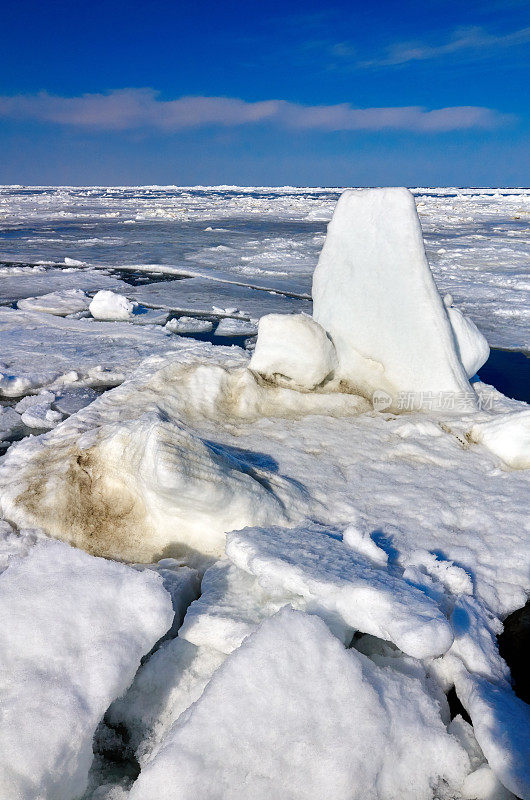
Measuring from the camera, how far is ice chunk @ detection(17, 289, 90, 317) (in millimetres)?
7590

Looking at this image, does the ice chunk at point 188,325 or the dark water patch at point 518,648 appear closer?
the dark water patch at point 518,648

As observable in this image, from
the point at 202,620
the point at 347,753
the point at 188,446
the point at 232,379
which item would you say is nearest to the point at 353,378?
the point at 232,379

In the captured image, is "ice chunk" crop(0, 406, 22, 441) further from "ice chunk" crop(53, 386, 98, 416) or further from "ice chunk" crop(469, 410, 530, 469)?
"ice chunk" crop(469, 410, 530, 469)

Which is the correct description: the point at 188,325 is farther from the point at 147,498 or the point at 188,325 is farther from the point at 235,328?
the point at 147,498

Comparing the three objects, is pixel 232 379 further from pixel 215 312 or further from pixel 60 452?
pixel 215 312

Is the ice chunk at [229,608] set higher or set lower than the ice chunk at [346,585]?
lower

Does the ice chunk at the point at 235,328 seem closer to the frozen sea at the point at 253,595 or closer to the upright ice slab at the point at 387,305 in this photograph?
the frozen sea at the point at 253,595

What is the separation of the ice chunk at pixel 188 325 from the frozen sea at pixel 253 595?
7.22 feet

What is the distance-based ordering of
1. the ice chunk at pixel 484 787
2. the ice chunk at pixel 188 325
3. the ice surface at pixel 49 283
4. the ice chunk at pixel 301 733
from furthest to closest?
the ice surface at pixel 49 283
the ice chunk at pixel 188 325
the ice chunk at pixel 484 787
the ice chunk at pixel 301 733

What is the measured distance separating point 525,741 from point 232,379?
2761 mm

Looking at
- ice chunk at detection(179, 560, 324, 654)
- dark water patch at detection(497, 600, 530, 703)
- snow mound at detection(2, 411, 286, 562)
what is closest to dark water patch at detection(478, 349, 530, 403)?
dark water patch at detection(497, 600, 530, 703)

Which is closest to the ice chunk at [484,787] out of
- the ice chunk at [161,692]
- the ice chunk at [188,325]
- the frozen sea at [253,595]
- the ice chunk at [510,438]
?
the frozen sea at [253,595]

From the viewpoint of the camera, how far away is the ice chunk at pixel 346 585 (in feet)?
4.80

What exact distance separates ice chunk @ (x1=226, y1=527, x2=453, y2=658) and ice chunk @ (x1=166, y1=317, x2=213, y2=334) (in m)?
4.92
